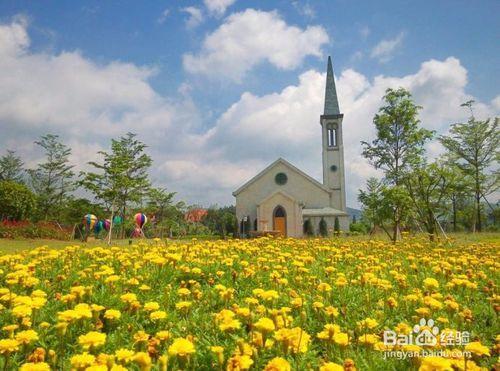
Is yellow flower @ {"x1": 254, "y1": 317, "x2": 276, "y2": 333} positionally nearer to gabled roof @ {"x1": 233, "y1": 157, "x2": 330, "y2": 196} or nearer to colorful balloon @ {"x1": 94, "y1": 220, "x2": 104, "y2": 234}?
colorful balloon @ {"x1": 94, "y1": 220, "x2": 104, "y2": 234}

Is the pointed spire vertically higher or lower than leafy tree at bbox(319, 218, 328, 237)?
higher

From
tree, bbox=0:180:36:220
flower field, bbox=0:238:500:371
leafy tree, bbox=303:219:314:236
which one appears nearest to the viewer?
flower field, bbox=0:238:500:371

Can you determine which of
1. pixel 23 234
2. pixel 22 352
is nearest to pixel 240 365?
pixel 22 352

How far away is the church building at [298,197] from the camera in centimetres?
3350

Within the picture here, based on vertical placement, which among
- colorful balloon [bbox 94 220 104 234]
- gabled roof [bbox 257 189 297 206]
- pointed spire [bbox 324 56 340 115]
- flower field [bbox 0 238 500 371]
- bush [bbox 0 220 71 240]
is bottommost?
flower field [bbox 0 238 500 371]

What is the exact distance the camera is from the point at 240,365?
73.2 inches

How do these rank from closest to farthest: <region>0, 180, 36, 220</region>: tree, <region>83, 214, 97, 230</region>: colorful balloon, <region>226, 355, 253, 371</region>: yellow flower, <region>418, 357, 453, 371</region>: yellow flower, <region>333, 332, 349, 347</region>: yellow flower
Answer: <region>418, 357, 453, 371</region>: yellow flower, <region>226, 355, 253, 371</region>: yellow flower, <region>333, 332, 349, 347</region>: yellow flower, <region>83, 214, 97, 230</region>: colorful balloon, <region>0, 180, 36, 220</region>: tree

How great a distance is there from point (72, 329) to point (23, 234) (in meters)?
→ 20.4

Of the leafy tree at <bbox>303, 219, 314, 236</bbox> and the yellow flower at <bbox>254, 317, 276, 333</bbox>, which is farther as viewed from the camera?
the leafy tree at <bbox>303, 219, 314, 236</bbox>

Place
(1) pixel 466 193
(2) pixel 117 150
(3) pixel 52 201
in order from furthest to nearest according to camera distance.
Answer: (3) pixel 52 201 < (1) pixel 466 193 < (2) pixel 117 150

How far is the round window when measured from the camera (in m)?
37.4

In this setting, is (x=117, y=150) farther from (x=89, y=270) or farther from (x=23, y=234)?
(x=89, y=270)

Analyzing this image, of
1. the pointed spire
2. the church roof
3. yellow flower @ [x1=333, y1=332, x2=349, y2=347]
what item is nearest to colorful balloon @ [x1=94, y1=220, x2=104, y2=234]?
the church roof

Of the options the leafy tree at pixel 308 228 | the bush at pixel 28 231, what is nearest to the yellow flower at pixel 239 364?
the bush at pixel 28 231
